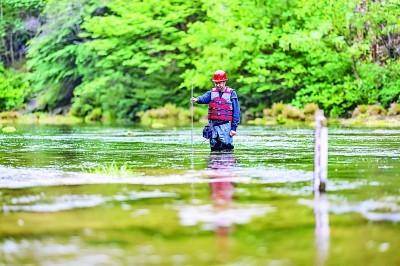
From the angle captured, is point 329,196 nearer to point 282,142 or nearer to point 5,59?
point 282,142

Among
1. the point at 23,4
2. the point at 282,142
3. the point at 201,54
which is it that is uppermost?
the point at 23,4

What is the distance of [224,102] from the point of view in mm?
16828

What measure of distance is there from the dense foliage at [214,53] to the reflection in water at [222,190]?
2082 centimetres

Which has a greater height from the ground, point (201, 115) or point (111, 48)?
point (111, 48)

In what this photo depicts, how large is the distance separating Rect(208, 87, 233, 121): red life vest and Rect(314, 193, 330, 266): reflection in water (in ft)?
23.5

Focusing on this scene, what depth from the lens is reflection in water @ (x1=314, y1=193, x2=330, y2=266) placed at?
6312 millimetres

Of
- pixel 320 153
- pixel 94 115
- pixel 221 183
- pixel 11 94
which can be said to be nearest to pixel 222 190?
pixel 221 183

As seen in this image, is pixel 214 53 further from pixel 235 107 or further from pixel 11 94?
pixel 235 107

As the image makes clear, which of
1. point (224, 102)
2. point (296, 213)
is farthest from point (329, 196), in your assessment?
A: point (224, 102)

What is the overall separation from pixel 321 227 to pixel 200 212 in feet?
4.49

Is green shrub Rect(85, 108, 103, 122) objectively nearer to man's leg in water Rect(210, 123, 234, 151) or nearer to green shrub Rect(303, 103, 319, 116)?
green shrub Rect(303, 103, 319, 116)

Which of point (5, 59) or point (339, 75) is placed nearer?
point (339, 75)

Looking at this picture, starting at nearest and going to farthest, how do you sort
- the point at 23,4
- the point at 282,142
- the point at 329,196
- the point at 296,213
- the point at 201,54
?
the point at 296,213, the point at 329,196, the point at 282,142, the point at 201,54, the point at 23,4

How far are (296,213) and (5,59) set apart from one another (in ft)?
200
